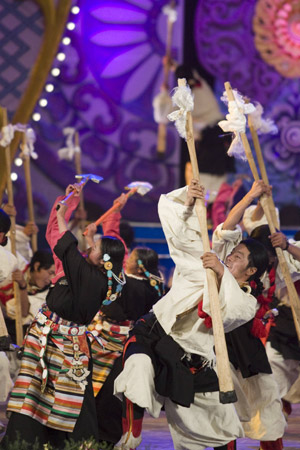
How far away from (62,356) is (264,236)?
1.65 meters

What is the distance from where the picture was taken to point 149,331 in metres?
4.50

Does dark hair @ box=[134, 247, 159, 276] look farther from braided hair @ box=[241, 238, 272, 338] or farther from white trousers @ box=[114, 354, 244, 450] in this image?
white trousers @ box=[114, 354, 244, 450]

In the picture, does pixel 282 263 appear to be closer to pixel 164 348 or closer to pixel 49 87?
pixel 164 348

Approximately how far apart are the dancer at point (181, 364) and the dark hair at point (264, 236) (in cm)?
112

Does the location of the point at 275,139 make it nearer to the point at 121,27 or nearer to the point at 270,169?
the point at 270,169

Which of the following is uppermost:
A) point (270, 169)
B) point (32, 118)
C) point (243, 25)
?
point (243, 25)

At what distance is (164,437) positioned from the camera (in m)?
5.44

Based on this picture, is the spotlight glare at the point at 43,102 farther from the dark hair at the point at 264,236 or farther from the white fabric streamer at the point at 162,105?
the dark hair at the point at 264,236

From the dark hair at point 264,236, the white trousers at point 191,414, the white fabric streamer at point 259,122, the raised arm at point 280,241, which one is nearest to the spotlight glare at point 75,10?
the white fabric streamer at point 259,122

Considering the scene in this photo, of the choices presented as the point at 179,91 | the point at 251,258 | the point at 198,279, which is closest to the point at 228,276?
the point at 198,279

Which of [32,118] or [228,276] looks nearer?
[228,276]

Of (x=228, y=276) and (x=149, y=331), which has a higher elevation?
(x=228, y=276)

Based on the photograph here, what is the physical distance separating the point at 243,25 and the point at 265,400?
5.71m

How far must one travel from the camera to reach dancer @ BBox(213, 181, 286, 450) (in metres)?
4.76
